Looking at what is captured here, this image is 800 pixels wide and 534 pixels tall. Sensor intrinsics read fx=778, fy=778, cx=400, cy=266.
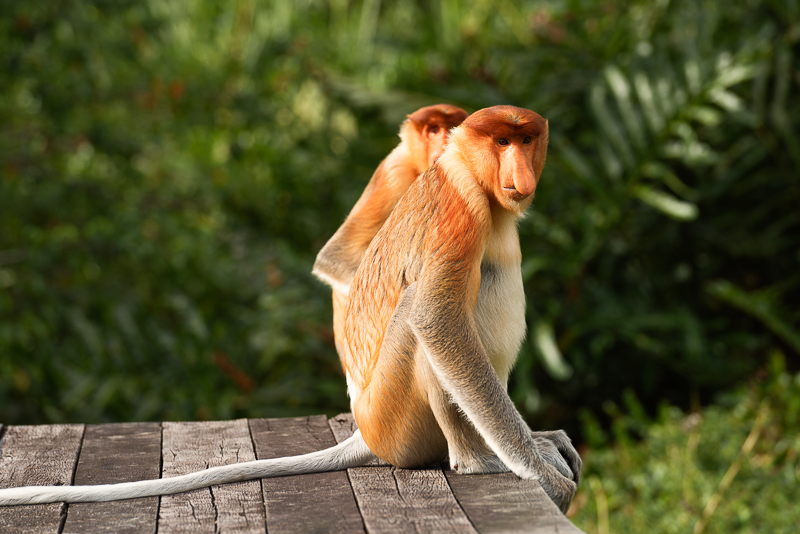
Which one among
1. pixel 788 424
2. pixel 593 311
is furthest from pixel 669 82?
pixel 788 424

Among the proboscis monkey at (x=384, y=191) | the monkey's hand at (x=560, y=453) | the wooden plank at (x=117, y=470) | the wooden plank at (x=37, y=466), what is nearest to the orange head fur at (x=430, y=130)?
the proboscis monkey at (x=384, y=191)

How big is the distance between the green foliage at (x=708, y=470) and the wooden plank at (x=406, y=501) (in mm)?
1917

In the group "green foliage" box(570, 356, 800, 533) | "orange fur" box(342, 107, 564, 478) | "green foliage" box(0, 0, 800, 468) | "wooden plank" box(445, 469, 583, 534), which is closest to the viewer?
"wooden plank" box(445, 469, 583, 534)

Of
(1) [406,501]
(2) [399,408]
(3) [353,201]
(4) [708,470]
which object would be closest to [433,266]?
(2) [399,408]

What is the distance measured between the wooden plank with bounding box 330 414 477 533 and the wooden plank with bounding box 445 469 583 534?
0.11 ft

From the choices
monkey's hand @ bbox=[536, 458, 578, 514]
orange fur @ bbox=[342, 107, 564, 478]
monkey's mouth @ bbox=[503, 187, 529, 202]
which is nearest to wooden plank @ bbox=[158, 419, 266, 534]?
orange fur @ bbox=[342, 107, 564, 478]

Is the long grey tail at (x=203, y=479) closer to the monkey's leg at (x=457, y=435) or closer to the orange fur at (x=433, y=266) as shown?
the orange fur at (x=433, y=266)

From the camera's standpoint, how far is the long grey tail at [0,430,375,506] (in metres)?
1.86

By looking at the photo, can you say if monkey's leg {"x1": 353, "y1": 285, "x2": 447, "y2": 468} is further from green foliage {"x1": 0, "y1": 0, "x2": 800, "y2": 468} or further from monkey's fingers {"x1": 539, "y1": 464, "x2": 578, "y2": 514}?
green foliage {"x1": 0, "y1": 0, "x2": 800, "y2": 468}

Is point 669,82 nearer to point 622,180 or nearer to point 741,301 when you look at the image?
point 622,180

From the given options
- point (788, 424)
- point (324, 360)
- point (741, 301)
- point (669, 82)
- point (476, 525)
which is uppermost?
point (669, 82)

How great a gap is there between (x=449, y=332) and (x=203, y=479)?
0.73 m

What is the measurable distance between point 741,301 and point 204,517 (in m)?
3.43

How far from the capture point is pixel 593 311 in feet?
16.2
